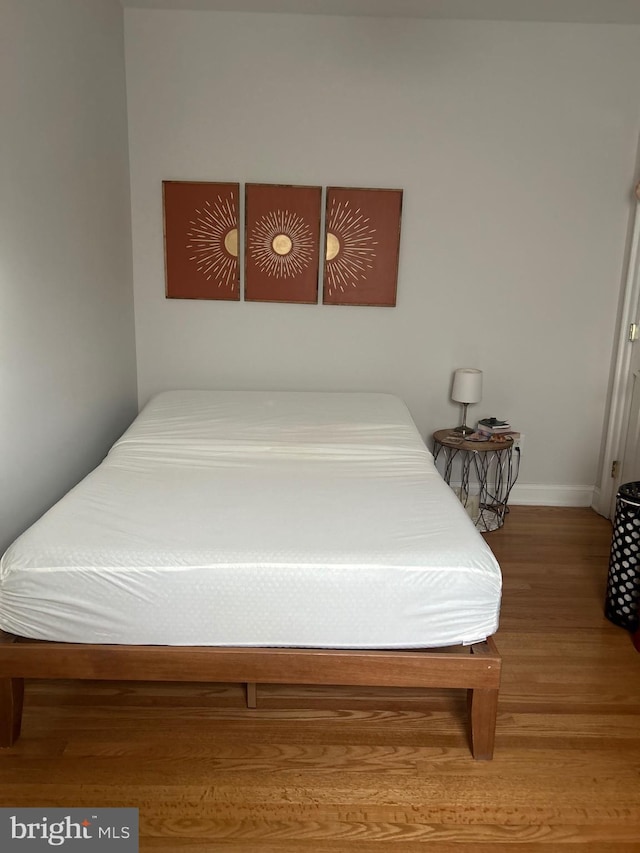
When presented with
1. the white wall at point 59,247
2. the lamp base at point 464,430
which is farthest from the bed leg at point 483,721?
the lamp base at point 464,430

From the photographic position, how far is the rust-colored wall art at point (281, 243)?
3.54 meters

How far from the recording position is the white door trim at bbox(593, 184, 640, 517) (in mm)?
3504

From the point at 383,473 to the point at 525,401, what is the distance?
5.12 ft

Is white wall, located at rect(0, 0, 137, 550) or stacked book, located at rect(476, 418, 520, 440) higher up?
white wall, located at rect(0, 0, 137, 550)

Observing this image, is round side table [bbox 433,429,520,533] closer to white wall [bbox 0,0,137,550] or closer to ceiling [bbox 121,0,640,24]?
white wall [bbox 0,0,137,550]

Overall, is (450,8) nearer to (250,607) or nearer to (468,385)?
(468,385)

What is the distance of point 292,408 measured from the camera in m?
3.22

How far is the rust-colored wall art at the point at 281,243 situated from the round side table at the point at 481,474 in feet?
3.59

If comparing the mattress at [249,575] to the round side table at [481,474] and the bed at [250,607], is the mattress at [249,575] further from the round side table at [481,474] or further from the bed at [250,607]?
the round side table at [481,474]

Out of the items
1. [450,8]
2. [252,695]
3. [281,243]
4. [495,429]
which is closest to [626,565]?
[495,429]

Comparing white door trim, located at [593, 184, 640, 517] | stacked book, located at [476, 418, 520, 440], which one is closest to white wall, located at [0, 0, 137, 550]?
stacked book, located at [476, 418, 520, 440]

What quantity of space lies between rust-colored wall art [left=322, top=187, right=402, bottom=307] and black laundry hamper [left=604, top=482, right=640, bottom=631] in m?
1.64

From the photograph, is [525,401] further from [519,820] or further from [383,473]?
[519,820]

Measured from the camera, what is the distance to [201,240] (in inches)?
142
